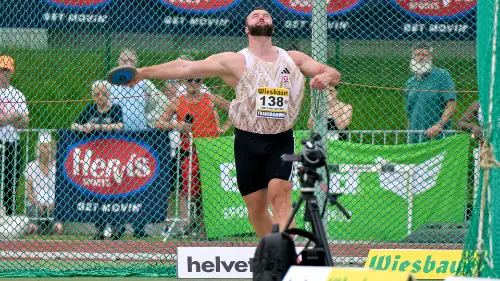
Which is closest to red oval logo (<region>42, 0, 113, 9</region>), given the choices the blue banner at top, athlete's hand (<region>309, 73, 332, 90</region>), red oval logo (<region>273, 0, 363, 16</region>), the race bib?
the blue banner at top

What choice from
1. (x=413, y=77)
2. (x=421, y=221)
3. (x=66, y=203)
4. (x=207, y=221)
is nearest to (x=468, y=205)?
(x=421, y=221)

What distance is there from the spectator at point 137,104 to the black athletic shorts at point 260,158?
289 centimetres

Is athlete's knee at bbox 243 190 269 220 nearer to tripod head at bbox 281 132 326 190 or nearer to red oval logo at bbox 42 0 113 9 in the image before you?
tripod head at bbox 281 132 326 190

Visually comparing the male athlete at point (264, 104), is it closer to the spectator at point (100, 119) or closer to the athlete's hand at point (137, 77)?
the athlete's hand at point (137, 77)

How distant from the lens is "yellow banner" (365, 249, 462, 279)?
9.16 meters

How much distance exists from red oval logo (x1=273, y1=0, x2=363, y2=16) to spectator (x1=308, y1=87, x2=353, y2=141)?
802 millimetres

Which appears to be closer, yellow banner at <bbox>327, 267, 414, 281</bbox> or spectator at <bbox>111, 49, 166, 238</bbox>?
yellow banner at <bbox>327, 267, 414, 281</bbox>

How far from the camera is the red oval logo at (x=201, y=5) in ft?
34.0

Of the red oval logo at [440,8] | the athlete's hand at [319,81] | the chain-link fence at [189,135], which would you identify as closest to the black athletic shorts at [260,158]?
the athlete's hand at [319,81]

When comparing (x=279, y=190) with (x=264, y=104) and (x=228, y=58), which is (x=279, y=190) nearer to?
(x=264, y=104)

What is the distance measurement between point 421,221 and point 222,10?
304 centimetres

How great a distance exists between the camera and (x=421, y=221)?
11.0m

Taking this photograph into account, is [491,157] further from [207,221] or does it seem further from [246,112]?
[207,221]

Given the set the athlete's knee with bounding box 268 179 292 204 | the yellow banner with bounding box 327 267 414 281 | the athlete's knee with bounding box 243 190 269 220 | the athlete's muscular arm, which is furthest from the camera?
the athlete's knee with bounding box 243 190 269 220
